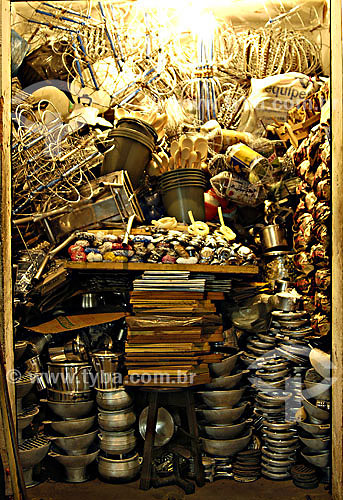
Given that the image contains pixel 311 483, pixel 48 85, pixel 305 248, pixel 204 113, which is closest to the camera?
Answer: pixel 311 483

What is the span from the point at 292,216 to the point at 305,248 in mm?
514

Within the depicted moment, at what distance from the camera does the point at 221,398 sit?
3.54m

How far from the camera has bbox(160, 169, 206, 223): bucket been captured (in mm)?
4152

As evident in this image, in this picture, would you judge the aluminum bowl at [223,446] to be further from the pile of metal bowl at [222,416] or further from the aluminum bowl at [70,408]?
the aluminum bowl at [70,408]

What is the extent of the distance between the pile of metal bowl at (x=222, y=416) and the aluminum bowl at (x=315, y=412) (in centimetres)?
43

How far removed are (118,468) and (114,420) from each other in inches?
12.9

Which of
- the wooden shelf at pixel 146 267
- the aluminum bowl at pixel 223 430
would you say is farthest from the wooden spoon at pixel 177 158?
the aluminum bowl at pixel 223 430

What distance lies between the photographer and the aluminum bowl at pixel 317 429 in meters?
3.39

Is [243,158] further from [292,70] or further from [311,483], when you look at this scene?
[311,483]

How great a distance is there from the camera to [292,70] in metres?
5.07

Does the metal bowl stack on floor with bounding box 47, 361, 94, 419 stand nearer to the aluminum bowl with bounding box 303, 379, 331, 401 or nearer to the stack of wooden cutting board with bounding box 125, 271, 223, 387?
the stack of wooden cutting board with bounding box 125, 271, 223, 387

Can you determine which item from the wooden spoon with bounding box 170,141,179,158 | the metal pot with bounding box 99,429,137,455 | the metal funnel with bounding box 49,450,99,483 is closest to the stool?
the metal pot with bounding box 99,429,137,455

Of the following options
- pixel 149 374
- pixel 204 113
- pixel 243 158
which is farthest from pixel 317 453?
pixel 204 113

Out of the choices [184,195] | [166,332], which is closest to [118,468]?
[166,332]
